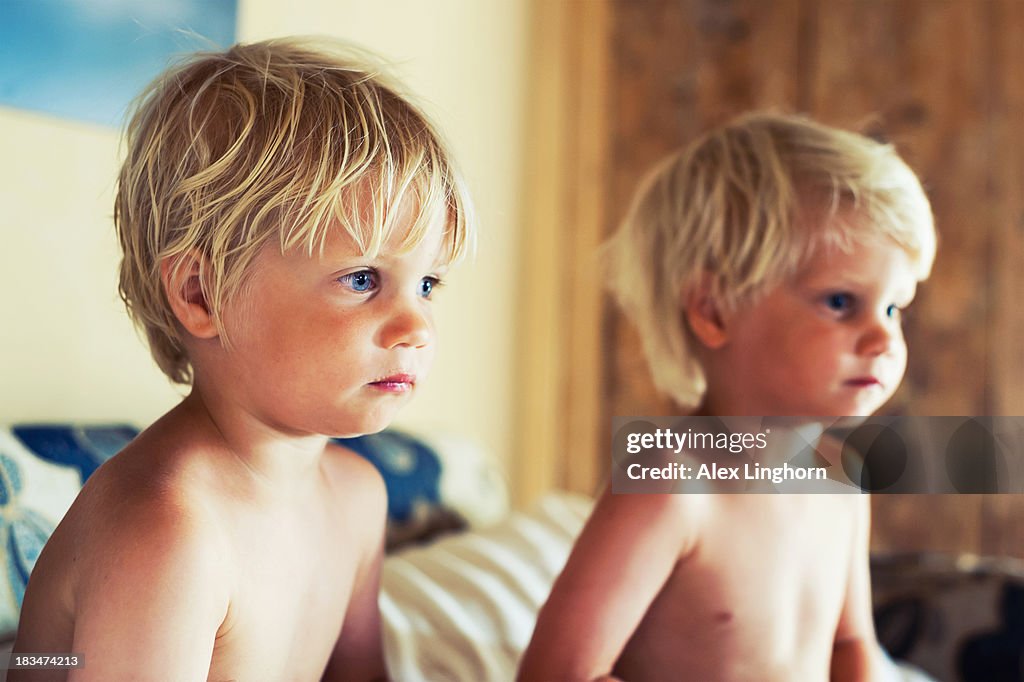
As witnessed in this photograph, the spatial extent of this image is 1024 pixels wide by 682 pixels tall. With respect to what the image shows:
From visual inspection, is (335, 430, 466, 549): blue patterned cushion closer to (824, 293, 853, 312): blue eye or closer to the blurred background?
the blurred background

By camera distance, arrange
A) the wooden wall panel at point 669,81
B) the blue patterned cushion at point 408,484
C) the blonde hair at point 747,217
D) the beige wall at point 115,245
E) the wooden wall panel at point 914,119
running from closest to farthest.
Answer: the blonde hair at point 747,217, the beige wall at point 115,245, the blue patterned cushion at point 408,484, the wooden wall panel at point 914,119, the wooden wall panel at point 669,81

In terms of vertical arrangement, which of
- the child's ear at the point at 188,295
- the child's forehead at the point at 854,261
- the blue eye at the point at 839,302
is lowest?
the child's ear at the point at 188,295

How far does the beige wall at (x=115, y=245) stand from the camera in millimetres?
983

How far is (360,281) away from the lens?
2.12 ft

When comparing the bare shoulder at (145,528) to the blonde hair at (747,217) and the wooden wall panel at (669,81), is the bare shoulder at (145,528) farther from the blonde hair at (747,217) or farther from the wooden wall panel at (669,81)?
the wooden wall panel at (669,81)

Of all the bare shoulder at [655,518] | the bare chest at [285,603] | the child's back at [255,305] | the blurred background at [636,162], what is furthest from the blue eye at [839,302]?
the blurred background at [636,162]

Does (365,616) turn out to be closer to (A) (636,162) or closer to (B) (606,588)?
(B) (606,588)

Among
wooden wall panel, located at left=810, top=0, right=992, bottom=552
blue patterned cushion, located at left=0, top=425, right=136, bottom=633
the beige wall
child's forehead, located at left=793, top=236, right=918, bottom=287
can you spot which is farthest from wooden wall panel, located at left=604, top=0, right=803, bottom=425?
blue patterned cushion, located at left=0, top=425, right=136, bottom=633

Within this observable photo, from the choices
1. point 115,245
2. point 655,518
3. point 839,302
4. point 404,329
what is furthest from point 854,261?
point 115,245

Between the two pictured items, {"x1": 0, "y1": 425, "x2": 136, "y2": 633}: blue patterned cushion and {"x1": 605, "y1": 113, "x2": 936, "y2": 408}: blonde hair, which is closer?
{"x1": 0, "y1": 425, "x2": 136, "y2": 633}: blue patterned cushion

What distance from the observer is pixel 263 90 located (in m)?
0.66

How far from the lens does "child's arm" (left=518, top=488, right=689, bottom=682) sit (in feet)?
2.52

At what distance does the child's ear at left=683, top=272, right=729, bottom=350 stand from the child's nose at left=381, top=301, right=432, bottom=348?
365mm

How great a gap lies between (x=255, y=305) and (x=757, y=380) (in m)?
0.48
